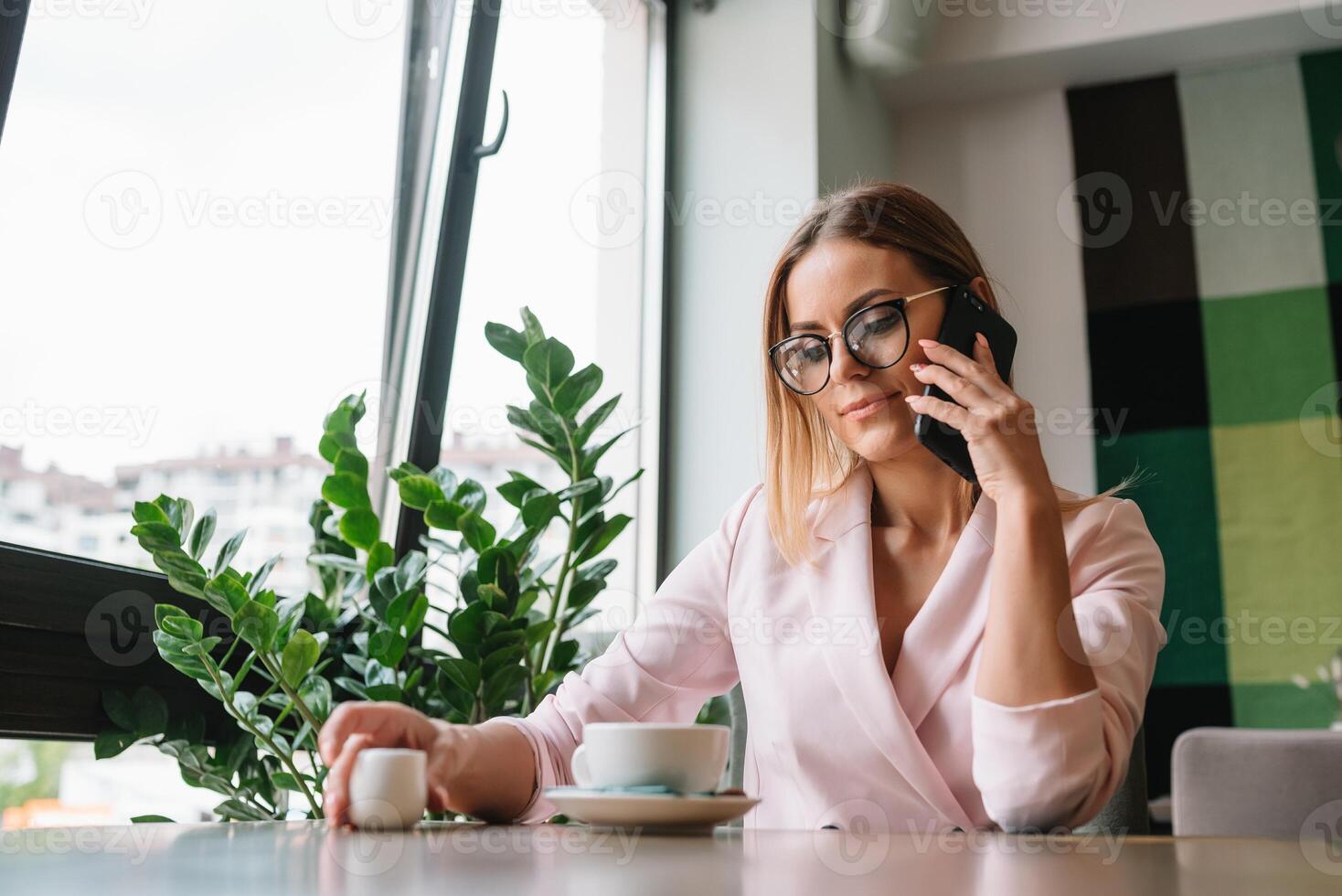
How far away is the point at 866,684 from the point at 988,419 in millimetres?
341

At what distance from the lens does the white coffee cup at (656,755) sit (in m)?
0.92

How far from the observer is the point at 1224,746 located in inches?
78.6

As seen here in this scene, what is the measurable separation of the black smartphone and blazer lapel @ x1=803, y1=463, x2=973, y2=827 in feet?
0.57

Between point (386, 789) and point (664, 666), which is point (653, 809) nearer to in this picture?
point (386, 789)

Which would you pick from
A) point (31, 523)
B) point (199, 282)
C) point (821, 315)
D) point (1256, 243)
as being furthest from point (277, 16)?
point (1256, 243)

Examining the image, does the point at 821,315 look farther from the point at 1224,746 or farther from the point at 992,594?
the point at 1224,746

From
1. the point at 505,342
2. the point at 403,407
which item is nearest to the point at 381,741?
the point at 505,342

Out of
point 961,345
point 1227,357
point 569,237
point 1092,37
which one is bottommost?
point 961,345

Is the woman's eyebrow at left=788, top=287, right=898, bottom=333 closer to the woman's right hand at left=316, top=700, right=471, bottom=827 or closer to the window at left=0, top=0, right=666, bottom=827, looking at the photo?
the woman's right hand at left=316, top=700, right=471, bottom=827

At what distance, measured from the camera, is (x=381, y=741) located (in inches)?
40.3

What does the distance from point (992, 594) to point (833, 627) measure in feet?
0.97

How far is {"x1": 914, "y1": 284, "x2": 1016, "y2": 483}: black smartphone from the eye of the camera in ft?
4.54

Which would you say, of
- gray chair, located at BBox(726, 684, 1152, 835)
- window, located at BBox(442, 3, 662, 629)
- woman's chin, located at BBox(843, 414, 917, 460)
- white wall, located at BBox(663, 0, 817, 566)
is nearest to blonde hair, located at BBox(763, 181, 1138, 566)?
woman's chin, located at BBox(843, 414, 917, 460)

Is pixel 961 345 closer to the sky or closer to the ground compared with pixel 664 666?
closer to the sky
